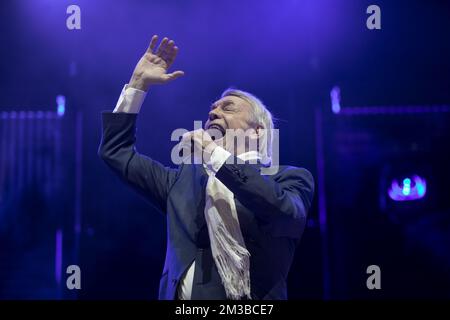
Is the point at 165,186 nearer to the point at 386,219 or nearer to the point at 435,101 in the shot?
the point at 386,219

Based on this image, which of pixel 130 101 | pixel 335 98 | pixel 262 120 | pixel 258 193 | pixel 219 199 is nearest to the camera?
pixel 258 193

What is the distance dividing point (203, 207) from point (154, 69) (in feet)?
1.46

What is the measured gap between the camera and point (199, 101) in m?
2.85

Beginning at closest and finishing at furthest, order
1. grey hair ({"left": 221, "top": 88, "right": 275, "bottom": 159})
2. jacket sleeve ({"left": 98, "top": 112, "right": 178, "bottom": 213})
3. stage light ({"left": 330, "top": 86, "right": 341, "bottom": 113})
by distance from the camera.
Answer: jacket sleeve ({"left": 98, "top": 112, "right": 178, "bottom": 213}), grey hair ({"left": 221, "top": 88, "right": 275, "bottom": 159}), stage light ({"left": 330, "top": 86, "right": 341, "bottom": 113})

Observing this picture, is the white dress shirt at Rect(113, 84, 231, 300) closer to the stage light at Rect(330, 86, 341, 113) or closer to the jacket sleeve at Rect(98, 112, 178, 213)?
the jacket sleeve at Rect(98, 112, 178, 213)

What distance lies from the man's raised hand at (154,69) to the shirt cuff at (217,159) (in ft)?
1.10

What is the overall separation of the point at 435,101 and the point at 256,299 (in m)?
2.01

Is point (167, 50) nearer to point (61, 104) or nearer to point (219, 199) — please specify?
point (219, 199)

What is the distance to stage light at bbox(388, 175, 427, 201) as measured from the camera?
292cm

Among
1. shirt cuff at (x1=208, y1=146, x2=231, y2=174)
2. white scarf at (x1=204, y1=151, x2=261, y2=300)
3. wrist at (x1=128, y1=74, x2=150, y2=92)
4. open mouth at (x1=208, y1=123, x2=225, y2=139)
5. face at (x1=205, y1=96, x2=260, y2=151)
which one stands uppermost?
wrist at (x1=128, y1=74, x2=150, y2=92)

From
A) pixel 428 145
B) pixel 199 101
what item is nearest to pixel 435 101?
pixel 428 145

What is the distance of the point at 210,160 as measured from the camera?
1.34m

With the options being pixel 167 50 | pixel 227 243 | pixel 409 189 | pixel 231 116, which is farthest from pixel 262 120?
pixel 409 189

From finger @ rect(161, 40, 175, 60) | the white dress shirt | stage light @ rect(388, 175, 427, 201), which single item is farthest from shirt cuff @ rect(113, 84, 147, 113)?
stage light @ rect(388, 175, 427, 201)
